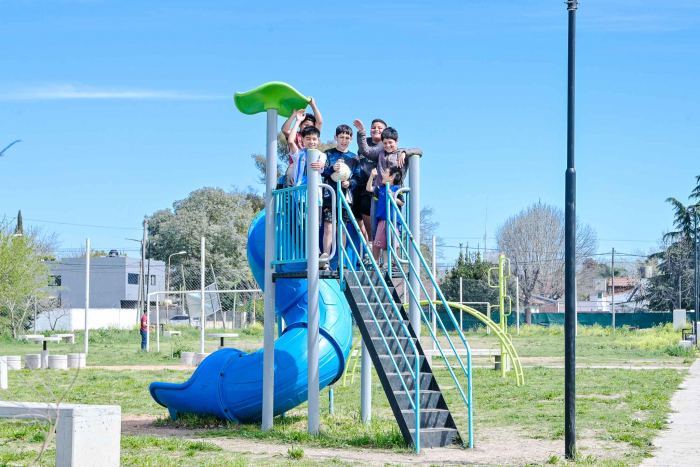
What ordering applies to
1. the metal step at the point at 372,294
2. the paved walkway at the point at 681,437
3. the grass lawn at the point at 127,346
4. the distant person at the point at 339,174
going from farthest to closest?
1. the grass lawn at the point at 127,346
2. the distant person at the point at 339,174
3. the metal step at the point at 372,294
4. the paved walkway at the point at 681,437

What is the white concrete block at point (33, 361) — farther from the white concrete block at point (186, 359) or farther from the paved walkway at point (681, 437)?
the paved walkway at point (681, 437)

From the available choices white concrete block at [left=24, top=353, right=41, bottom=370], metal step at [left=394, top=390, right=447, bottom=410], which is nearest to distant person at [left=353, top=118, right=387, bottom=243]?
metal step at [left=394, top=390, right=447, bottom=410]

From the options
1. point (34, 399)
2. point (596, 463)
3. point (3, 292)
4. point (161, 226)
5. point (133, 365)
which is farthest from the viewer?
point (161, 226)

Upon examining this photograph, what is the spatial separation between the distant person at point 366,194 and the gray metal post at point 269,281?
110 cm

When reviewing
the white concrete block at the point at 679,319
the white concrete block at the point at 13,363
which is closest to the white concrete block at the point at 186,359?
the white concrete block at the point at 13,363

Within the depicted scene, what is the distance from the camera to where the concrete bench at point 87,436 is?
7.53 m

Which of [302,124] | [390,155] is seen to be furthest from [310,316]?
[302,124]

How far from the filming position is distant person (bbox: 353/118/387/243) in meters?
11.3

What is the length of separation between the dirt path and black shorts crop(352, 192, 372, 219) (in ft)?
10.4

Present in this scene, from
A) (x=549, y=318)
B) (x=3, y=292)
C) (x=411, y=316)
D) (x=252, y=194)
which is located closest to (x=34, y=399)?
(x=411, y=316)

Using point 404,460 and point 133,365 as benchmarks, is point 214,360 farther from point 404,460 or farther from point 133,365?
point 133,365

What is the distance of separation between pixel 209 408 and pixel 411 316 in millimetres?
2916

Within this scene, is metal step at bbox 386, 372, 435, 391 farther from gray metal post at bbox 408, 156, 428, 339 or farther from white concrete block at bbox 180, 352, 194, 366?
white concrete block at bbox 180, 352, 194, 366

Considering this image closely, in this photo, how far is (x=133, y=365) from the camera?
78.2 feet
